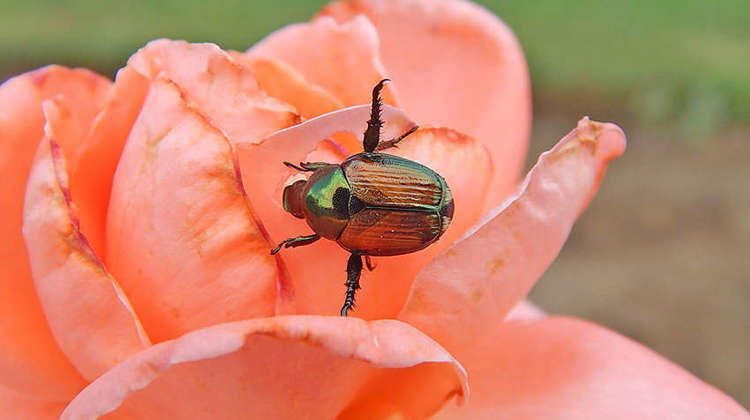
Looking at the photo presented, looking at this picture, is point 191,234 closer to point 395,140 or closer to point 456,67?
point 395,140

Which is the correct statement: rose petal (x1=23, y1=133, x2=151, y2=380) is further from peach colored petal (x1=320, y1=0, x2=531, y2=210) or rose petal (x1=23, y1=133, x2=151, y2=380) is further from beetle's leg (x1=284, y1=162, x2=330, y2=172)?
peach colored petal (x1=320, y1=0, x2=531, y2=210)

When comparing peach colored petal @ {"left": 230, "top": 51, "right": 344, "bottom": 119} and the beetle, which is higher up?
peach colored petal @ {"left": 230, "top": 51, "right": 344, "bottom": 119}

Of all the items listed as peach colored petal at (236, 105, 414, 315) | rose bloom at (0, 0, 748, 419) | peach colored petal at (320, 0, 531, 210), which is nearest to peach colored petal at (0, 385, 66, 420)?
rose bloom at (0, 0, 748, 419)

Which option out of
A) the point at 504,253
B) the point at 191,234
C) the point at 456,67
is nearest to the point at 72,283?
the point at 191,234

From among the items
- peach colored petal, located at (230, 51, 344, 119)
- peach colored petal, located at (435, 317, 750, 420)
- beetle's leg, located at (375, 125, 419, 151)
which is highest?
peach colored petal, located at (230, 51, 344, 119)

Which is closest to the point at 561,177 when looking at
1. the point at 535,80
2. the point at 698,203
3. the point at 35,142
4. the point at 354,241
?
the point at 354,241

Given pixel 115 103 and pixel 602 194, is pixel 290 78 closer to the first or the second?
pixel 115 103
